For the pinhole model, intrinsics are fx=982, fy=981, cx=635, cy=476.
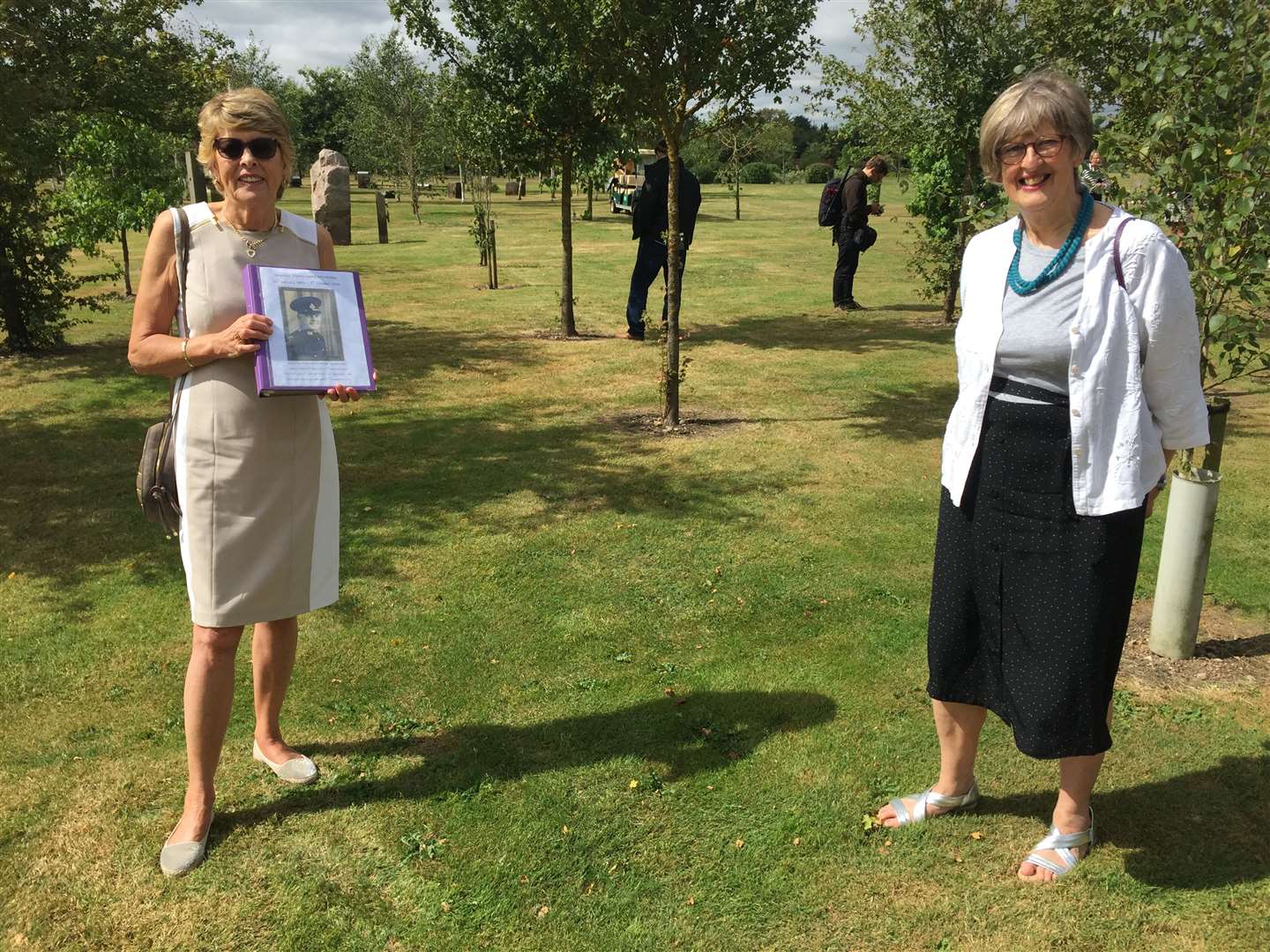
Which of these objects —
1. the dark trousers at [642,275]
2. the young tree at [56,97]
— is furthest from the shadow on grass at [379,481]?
the dark trousers at [642,275]

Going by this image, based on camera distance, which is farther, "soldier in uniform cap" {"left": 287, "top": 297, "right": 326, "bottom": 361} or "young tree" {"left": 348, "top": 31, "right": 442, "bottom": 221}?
"young tree" {"left": 348, "top": 31, "right": 442, "bottom": 221}

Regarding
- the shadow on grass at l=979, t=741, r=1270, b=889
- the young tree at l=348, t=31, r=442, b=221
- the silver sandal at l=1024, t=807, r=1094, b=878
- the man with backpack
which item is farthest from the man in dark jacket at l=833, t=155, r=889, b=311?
the young tree at l=348, t=31, r=442, b=221

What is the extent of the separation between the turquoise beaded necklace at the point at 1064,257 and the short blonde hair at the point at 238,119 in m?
2.14

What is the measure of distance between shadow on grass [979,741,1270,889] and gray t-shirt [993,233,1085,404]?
1.62m

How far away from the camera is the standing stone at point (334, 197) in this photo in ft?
83.5

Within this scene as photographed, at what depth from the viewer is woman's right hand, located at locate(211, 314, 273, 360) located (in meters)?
2.87

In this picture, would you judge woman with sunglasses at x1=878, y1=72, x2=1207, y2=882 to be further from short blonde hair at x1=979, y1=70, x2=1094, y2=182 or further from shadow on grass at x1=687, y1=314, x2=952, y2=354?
shadow on grass at x1=687, y1=314, x2=952, y2=354

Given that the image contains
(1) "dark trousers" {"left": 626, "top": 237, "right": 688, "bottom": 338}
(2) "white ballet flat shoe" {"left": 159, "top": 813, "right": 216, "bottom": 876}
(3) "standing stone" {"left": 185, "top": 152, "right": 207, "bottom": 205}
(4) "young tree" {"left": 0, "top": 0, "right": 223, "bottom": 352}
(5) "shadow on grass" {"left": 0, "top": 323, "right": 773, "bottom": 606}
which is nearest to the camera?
(2) "white ballet flat shoe" {"left": 159, "top": 813, "right": 216, "bottom": 876}

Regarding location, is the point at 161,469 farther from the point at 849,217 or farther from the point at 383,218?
the point at 383,218

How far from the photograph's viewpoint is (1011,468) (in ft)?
9.32

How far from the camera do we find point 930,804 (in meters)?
3.44

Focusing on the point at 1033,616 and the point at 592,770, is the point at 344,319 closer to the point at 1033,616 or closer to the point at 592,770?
the point at 592,770

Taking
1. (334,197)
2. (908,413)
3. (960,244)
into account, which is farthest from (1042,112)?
(334,197)

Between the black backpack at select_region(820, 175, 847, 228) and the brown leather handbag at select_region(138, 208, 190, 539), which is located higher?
the black backpack at select_region(820, 175, 847, 228)
